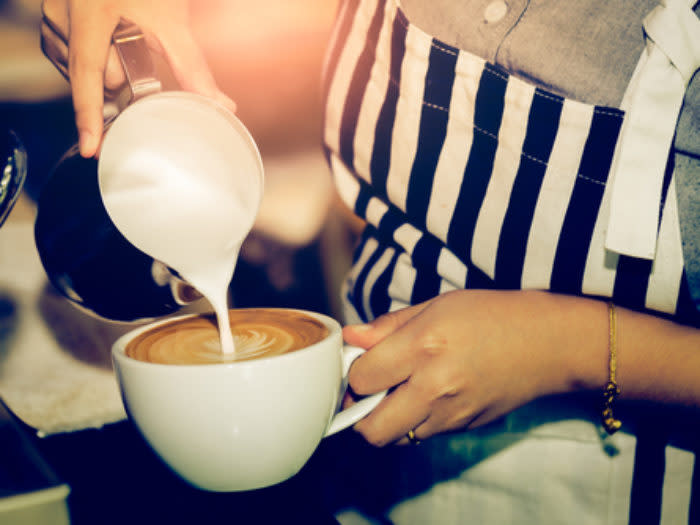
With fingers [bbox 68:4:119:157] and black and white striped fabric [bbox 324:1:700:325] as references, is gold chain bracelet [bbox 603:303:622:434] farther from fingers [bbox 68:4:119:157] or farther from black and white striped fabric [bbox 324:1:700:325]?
fingers [bbox 68:4:119:157]

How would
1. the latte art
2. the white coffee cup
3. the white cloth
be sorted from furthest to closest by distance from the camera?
the white cloth → the latte art → the white coffee cup

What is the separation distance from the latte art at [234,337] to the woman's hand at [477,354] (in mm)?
70

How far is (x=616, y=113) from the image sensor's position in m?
0.60

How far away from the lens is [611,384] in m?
0.63

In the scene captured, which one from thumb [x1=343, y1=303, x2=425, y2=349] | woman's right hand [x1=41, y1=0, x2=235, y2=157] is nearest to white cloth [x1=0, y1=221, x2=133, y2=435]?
woman's right hand [x1=41, y1=0, x2=235, y2=157]

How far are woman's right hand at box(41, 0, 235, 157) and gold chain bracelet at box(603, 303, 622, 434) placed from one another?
0.55 m

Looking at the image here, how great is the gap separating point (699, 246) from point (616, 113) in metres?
0.18

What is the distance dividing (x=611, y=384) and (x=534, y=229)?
22cm

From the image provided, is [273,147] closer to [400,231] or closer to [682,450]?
[400,231]

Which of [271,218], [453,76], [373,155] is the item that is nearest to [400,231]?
[373,155]

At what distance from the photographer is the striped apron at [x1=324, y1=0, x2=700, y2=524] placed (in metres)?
0.62

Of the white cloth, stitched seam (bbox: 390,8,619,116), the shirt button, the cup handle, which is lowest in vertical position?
the white cloth

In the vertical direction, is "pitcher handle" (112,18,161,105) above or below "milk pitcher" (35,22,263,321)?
above

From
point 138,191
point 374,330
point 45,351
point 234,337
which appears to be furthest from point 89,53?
point 45,351
